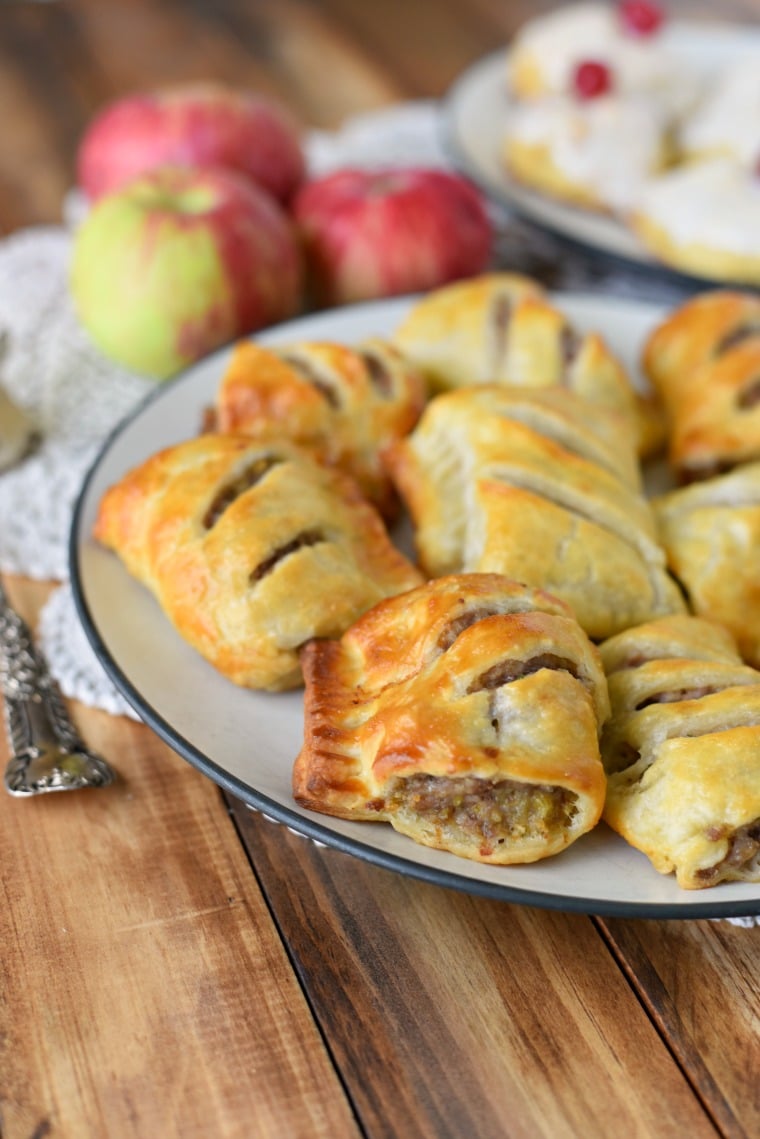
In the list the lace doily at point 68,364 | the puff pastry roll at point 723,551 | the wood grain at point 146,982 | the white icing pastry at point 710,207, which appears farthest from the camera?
the white icing pastry at point 710,207

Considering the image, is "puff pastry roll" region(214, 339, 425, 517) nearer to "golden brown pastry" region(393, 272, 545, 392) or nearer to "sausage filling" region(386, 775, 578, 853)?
"golden brown pastry" region(393, 272, 545, 392)

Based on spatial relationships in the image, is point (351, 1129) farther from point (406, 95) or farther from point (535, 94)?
point (406, 95)

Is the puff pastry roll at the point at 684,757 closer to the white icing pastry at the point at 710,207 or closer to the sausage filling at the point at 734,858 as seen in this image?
the sausage filling at the point at 734,858

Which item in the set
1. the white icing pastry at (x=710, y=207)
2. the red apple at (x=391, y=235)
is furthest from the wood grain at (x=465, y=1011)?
the white icing pastry at (x=710, y=207)

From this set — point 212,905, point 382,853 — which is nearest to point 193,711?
point 212,905

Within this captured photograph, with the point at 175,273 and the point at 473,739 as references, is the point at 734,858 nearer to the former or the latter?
the point at 473,739

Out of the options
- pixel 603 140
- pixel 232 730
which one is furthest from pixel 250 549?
pixel 603 140

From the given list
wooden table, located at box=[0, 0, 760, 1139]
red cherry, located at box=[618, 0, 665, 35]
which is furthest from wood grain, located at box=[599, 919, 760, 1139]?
red cherry, located at box=[618, 0, 665, 35]
